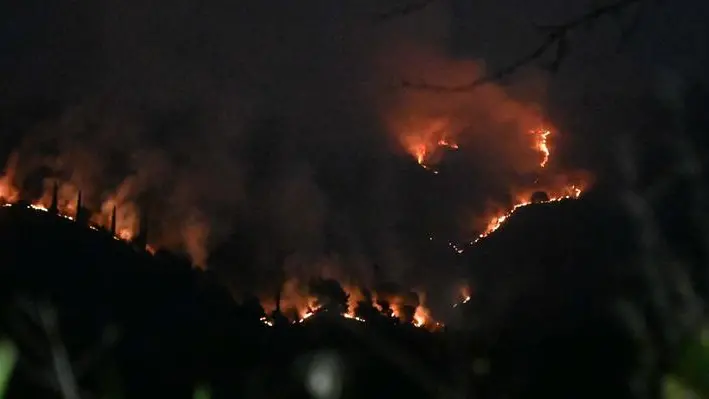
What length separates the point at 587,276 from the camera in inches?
1526

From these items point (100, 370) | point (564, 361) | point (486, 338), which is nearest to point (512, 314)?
point (486, 338)

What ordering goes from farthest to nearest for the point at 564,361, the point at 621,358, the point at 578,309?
1. the point at 578,309
2. the point at 564,361
3. the point at 621,358

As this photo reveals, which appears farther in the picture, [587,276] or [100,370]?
[587,276]

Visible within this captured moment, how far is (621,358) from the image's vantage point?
17156mm

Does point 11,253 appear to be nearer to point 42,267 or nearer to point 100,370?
point 42,267

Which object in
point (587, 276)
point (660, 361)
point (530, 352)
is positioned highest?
point (660, 361)

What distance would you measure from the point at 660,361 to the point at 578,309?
75.3ft

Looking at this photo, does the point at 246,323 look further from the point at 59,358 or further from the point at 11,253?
the point at 59,358

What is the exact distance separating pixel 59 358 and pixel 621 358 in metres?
13.8

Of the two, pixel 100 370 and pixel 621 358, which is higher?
pixel 100 370

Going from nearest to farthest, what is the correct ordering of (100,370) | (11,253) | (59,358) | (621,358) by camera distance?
(59,358)
(100,370)
(621,358)
(11,253)

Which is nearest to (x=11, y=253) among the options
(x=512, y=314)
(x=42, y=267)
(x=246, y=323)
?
(x=42, y=267)

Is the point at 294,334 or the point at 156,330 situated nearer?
the point at 156,330

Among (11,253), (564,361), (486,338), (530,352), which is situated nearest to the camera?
(564,361)
